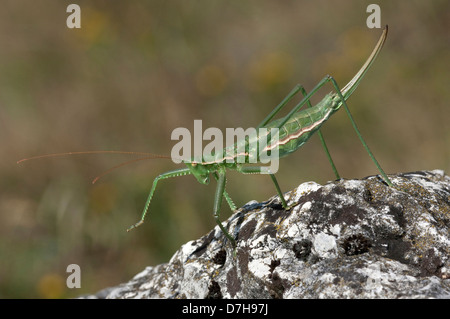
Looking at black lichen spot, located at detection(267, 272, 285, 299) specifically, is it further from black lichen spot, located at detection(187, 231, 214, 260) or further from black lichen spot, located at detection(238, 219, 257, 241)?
black lichen spot, located at detection(187, 231, 214, 260)

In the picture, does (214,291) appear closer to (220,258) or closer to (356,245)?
(220,258)

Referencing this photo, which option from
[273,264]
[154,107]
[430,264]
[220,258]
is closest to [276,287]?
[273,264]

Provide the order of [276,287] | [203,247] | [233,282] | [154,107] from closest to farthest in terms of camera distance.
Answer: [276,287], [233,282], [203,247], [154,107]

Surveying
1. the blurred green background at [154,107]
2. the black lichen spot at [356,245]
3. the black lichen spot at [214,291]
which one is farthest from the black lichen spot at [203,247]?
the blurred green background at [154,107]

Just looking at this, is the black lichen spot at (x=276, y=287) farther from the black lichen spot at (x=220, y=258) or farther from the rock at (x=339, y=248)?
the black lichen spot at (x=220, y=258)
